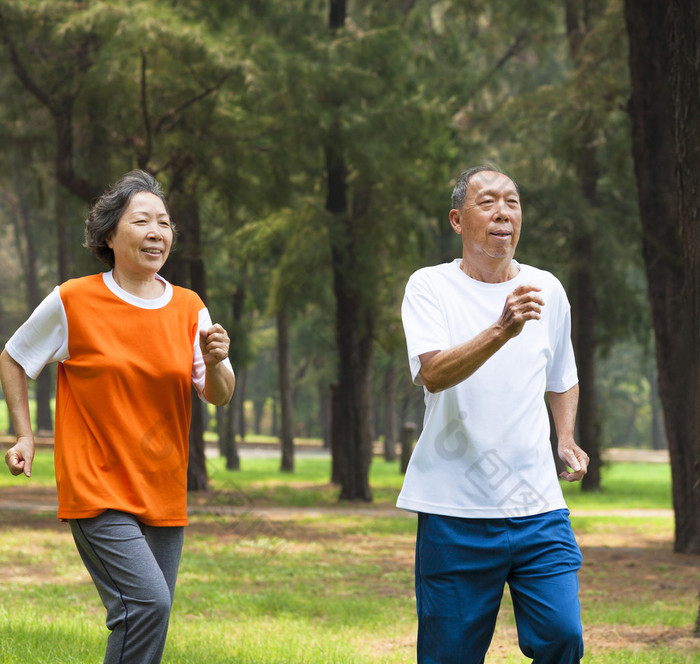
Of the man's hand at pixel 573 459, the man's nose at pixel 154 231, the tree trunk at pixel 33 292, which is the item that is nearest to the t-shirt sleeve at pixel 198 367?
the man's nose at pixel 154 231

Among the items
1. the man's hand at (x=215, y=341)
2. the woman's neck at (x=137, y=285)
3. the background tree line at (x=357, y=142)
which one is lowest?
the man's hand at (x=215, y=341)

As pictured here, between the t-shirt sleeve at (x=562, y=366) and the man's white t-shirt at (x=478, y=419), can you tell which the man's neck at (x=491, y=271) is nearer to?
the man's white t-shirt at (x=478, y=419)

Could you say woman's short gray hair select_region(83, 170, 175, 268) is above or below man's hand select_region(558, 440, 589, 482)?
above

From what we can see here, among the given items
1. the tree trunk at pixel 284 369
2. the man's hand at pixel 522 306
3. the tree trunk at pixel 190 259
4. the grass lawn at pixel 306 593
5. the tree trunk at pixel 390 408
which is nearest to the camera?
the man's hand at pixel 522 306

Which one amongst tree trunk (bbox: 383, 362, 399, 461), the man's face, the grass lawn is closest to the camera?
the man's face

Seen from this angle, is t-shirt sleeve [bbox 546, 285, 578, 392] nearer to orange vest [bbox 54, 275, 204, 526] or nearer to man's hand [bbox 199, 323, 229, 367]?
man's hand [bbox 199, 323, 229, 367]

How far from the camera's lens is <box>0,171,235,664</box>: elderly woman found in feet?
11.7

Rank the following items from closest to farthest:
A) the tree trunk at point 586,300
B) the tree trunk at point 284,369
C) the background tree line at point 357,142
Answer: the background tree line at point 357,142
the tree trunk at point 586,300
the tree trunk at point 284,369

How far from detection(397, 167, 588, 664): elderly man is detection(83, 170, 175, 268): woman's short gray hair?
1.16 m

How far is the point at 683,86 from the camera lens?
736cm

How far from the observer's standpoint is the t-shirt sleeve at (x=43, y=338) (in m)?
3.72

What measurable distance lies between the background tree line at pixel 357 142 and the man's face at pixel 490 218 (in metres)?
4.05

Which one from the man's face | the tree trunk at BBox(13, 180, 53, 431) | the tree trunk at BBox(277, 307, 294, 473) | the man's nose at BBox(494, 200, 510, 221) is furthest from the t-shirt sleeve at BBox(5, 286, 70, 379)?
the tree trunk at BBox(13, 180, 53, 431)

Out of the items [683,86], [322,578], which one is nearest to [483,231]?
[683,86]
